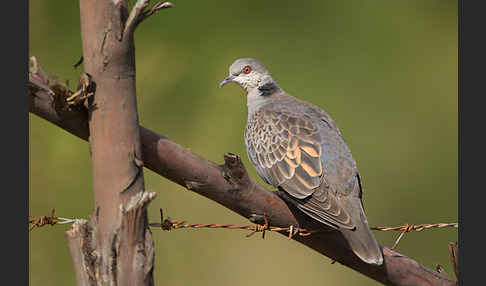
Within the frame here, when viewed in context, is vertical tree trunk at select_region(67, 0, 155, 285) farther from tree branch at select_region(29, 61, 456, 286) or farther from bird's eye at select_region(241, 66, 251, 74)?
bird's eye at select_region(241, 66, 251, 74)

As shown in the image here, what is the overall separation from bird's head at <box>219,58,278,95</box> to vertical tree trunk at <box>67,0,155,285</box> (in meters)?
1.11

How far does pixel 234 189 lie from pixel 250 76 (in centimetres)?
103

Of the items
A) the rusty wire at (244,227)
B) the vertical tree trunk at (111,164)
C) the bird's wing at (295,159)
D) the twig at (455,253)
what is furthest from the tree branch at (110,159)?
the twig at (455,253)

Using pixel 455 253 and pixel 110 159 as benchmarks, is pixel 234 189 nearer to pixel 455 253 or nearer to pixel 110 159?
pixel 110 159

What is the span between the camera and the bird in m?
1.76

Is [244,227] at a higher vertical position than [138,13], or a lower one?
lower

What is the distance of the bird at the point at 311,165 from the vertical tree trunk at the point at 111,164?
0.63 metres

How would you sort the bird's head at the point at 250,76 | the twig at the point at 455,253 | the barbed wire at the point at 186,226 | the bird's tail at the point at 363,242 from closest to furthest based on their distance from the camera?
the barbed wire at the point at 186,226
the bird's tail at the point at 363,242
the twig at the point at 455,253
the bird's head at the point at 250,76

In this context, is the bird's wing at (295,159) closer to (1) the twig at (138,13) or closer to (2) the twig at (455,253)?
(2) the twig at (455,253)

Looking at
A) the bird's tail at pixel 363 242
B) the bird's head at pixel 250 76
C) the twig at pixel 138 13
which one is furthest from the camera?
the bird's head at pixel 250 76

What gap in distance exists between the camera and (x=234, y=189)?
5.26 feet

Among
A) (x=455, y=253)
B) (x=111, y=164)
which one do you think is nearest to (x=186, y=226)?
(x=111, y=164)

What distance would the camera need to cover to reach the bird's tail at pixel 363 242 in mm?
1689

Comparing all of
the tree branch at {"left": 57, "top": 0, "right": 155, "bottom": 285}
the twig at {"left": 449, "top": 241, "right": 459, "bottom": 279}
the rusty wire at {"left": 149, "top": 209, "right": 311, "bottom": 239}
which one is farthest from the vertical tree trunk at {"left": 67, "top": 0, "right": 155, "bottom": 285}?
the twig at {"left": 449, "top": 241, "right": 459, "bottom": 279}
